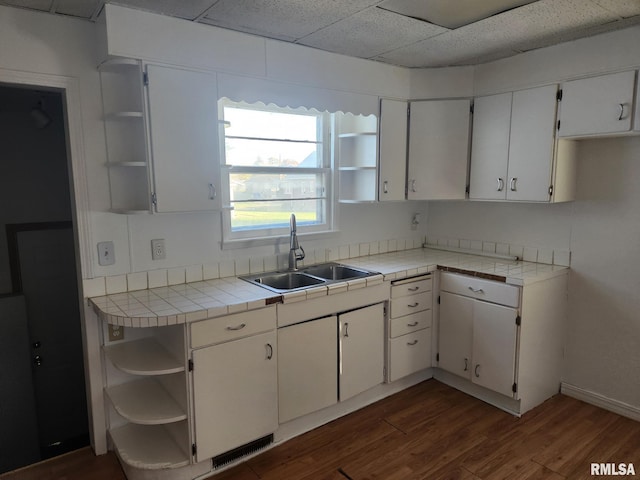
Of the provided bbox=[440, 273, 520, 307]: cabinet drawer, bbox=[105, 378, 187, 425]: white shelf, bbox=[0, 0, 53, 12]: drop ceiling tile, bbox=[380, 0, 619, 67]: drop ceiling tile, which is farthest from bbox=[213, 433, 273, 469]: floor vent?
bbox=[380, 0, 619, 67]: drop ceiling tile

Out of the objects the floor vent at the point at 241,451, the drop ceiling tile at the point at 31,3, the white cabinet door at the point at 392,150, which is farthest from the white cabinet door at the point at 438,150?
the drop ceiling tile at the point at 31,3

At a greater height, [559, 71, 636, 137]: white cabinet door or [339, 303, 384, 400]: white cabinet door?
[559, 71, 636, 137]: white cabinet door

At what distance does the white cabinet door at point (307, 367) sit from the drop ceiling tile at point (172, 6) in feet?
5.61

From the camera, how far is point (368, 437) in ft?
8.52

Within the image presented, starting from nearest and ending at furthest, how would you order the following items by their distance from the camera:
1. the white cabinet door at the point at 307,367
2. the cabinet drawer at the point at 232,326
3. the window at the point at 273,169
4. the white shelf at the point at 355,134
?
1. the cabinet drawer at the point at 232,326
2. the white cabinet door at the point at 307,367
3. the window at the point at 273,169
4. the white shelf at the point at 355,134

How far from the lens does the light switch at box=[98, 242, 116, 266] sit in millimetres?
2322

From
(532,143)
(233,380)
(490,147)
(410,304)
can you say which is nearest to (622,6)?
(532,143)

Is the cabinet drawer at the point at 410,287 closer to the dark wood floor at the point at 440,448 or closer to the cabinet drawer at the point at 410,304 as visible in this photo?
Answer: the cabinet drawer at the point at 410,304

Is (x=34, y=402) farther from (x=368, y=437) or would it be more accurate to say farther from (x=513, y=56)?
(x=513, y=56)

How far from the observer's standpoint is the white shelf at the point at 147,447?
2109mm

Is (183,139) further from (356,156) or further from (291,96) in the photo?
(356,156)

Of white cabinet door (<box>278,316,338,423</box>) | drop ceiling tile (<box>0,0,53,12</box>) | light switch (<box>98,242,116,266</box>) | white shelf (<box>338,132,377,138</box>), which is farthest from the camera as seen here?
white shelf (<box>338,132,377,138</box>)

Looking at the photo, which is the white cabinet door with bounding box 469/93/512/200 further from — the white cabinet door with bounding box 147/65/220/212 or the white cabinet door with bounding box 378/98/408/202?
the white cabinet door with bounding box 147/65/220/212

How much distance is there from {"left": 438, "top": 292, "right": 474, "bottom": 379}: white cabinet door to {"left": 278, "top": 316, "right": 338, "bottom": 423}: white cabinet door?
3.18 feet
